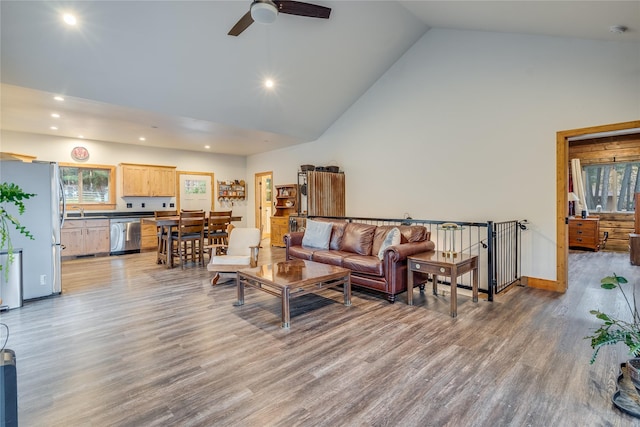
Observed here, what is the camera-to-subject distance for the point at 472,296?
13.6 feet

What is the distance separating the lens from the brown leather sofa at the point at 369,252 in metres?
3.94

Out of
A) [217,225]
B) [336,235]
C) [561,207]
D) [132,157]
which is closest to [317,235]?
[336,235]

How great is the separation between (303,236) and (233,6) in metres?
3.64

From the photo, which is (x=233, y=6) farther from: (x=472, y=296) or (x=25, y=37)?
(x=472, y=296)

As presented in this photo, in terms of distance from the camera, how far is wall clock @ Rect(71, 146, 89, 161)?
7.58 meters

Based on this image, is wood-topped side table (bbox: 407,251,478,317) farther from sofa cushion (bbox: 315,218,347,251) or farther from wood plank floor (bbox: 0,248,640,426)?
sofa cushion (bbox: 315,218,347,251)

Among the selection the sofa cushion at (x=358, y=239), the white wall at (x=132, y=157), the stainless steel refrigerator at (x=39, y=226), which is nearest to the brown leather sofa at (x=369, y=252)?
the sofa cushion at (x=358, y=239)

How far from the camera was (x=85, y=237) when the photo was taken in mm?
7133

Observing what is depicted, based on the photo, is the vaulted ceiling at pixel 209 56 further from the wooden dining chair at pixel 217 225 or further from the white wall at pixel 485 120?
the wooden dining chair at pixel 217 225

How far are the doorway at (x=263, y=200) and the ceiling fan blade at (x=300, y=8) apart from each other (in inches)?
270

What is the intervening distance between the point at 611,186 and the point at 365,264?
8.09m

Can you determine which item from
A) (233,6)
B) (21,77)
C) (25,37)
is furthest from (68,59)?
(233,6)

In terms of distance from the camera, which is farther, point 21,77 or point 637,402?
point 21,77

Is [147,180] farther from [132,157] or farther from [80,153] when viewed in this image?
[80,153]
